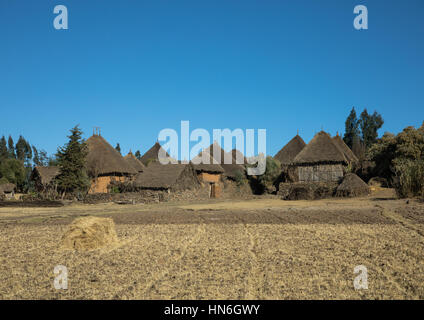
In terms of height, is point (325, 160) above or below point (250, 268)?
above

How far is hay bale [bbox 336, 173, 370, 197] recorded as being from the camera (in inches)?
974

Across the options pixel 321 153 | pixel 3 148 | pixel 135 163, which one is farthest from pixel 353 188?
pixel 3 148

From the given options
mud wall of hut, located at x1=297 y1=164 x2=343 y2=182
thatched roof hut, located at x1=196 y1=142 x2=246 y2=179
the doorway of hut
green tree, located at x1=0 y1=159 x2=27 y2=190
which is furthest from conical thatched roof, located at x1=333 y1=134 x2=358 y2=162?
green tree, located at x1=0 y1=159 x2=27 y2=190

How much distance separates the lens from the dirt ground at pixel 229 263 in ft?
16.6

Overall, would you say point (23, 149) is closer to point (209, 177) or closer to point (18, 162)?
point (18, 162)

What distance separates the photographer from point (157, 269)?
635cm

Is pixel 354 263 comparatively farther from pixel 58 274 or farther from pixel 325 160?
pixel 325 160

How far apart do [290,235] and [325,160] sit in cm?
2574

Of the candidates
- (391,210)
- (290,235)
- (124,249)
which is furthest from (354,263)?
(391,210)

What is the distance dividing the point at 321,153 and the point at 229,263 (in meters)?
29.8

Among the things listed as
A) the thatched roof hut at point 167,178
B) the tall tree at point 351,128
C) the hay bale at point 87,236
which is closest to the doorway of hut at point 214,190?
the thatched roof hut at point 167,178

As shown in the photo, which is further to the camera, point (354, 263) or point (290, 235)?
point (290, 235)

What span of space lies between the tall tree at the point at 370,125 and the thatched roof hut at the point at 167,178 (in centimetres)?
4427

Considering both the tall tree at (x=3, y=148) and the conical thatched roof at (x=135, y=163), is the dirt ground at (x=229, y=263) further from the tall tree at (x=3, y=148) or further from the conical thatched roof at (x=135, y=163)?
the tall tree at (x=3, y=148)
